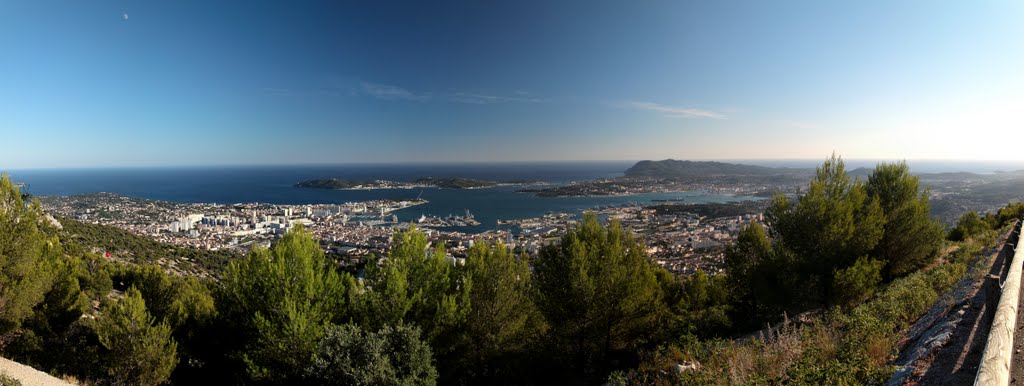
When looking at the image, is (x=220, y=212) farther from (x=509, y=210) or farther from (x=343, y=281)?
(x=343, y=281)

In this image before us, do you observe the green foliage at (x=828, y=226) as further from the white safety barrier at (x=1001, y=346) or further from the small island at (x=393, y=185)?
the small island at (x=393, y=185)

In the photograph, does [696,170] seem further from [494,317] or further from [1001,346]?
[1001,346]

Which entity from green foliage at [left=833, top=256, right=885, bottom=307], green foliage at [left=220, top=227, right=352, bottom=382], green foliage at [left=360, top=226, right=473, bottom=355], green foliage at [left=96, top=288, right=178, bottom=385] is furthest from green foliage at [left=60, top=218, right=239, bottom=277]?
green foliage at [left=833, top=256, right=885, bottom=307]

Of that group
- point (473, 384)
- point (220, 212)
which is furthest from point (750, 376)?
point (220, 212)

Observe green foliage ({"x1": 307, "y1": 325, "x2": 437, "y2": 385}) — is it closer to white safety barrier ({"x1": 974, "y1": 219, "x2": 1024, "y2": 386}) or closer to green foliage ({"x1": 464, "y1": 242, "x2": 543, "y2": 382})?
green foliage ({"x1": 464, "y1": 242, "x2": 543, "y2": 382})

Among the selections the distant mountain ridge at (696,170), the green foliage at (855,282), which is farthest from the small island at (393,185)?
the green foliage at (855,282)

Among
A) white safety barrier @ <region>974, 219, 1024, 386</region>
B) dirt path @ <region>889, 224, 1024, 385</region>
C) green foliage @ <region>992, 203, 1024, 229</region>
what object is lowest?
green foliage @ <region>992, 203, 1024, 229</region>
